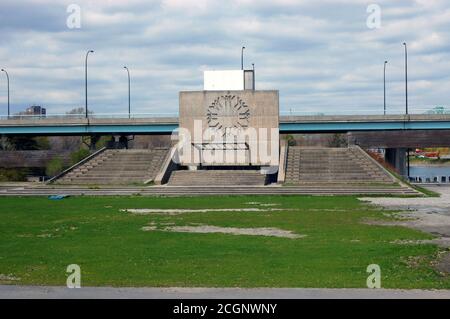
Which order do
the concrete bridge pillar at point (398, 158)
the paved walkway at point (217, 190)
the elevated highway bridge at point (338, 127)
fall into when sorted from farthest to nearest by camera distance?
the concrete bridge pillar at point (398, 158) → the elevated highway bridge at point (338, 127) → the paved walkway at point (217, 190)

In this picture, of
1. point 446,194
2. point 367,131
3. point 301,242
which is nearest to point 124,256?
point 301,242

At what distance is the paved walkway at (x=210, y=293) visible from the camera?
546 inches

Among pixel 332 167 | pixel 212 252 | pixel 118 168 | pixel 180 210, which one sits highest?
pixel 332 167

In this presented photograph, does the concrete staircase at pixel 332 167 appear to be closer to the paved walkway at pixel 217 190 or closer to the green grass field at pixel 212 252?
the paved walkway at pixel 217 190

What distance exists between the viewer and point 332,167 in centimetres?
6012

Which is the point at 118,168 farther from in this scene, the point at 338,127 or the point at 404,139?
the point at 404,139

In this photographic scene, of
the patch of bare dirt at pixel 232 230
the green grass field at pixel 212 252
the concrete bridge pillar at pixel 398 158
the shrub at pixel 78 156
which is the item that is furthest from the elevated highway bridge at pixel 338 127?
the patch of bare dirt at pixel 232 230

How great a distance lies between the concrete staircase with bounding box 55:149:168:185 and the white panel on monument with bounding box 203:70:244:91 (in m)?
7.66

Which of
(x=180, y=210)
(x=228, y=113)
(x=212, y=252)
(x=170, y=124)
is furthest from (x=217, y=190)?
(x=212, y=252)

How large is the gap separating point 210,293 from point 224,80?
50526 millimetres

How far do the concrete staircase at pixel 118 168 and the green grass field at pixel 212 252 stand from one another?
2395cm

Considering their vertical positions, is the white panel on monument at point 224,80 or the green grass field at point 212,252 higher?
the white panel on monument at point 224,80

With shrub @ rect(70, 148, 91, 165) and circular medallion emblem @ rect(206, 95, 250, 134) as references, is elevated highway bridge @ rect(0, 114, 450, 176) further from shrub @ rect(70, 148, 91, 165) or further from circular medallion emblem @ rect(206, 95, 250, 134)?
circular medallion emblem @ rect(206, 95, 250, 134)
